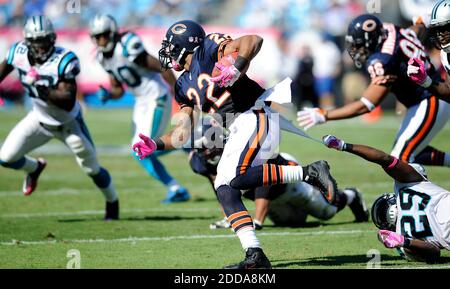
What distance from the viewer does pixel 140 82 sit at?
9.79 metres

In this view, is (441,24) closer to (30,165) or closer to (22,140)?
(22,140)

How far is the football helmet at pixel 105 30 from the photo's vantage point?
30.6 ft

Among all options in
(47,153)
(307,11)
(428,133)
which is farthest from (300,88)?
(428,133)

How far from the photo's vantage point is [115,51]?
9562 mm

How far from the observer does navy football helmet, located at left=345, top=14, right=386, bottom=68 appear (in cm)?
768

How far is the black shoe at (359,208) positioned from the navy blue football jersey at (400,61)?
1.03m

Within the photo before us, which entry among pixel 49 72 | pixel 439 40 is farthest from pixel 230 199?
pixel 49 72

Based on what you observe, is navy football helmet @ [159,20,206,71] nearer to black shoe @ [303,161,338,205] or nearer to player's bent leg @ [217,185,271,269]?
player's bent leg @ [217,185,271,269]

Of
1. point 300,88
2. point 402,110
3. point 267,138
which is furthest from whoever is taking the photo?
point 300,88

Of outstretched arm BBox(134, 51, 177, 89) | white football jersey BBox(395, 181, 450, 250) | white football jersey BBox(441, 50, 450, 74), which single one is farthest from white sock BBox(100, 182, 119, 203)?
white football jersey BBox(441, 50, 450, 74)

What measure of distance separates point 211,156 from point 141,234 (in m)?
1.03

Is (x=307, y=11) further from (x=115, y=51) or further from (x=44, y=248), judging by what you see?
(x=44, y=248)

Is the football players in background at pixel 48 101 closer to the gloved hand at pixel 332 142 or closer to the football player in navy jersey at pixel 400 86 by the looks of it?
the football player in navy jersey at pixel 400 86

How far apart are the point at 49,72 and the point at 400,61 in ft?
11.0
